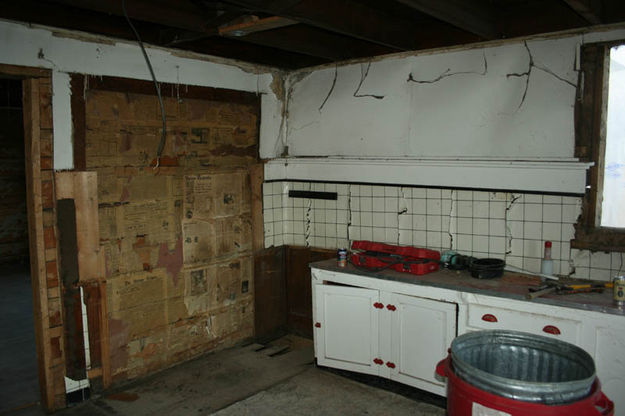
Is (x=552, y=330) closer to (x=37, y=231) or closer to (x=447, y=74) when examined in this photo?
(x=447, y=74)

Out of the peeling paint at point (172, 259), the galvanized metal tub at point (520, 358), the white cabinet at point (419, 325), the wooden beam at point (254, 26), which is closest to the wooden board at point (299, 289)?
the white cabinet at point (419, 325)

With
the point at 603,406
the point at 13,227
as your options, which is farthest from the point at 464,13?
the point at 13,227

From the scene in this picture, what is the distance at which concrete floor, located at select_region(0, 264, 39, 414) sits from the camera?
331 cm

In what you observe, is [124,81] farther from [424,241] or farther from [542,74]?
[542,74]

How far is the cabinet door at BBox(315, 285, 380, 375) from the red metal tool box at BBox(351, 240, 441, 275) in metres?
0.20

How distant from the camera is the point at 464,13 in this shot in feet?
9.14

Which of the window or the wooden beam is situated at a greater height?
the wooden beam

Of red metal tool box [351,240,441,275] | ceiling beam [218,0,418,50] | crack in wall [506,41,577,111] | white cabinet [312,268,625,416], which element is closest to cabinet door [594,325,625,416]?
white cabinet [312,268,625,416]

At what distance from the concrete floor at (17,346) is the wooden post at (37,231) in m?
0.31

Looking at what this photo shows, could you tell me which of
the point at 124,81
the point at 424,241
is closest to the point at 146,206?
the point at 124,81

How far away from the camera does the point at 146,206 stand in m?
3.47

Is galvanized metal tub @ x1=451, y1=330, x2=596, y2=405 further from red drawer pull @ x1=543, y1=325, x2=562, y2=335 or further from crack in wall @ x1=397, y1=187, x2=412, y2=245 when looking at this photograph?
crack in wall @ x1=397, y1=187, x2=412, y2=245

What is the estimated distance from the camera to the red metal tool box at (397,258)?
10.8 feet

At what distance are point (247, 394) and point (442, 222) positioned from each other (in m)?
1.79
